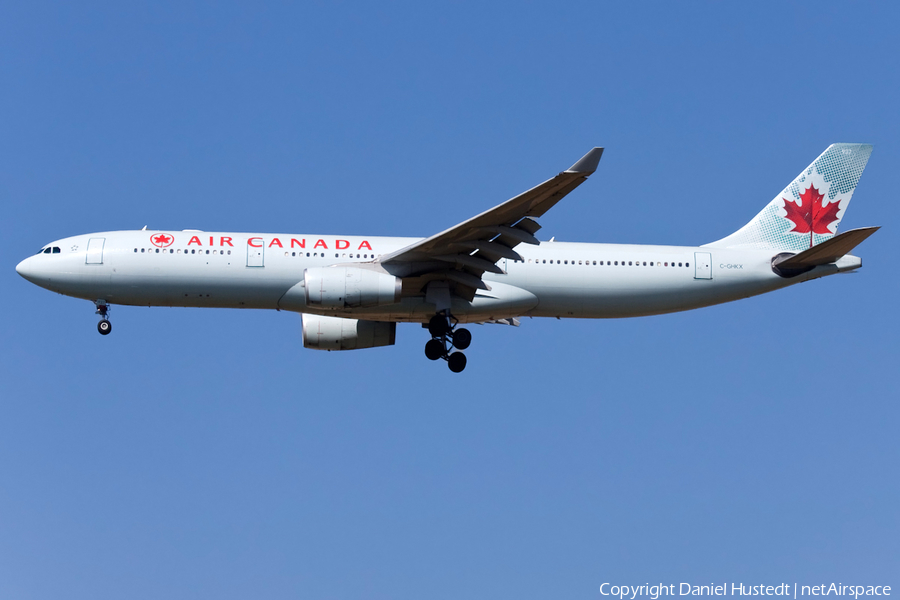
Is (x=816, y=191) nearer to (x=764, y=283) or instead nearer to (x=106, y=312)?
(x=764, y=283)

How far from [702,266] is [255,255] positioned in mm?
12961

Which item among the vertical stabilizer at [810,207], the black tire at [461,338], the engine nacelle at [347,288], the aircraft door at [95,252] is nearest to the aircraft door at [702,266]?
the vertical stabilizer at [810,207]

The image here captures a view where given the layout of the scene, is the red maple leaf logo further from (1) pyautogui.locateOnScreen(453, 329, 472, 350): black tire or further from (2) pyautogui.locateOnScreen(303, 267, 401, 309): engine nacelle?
(2) pyautogui.locateOnScreen(303, 267, 401, 309): engine nacelle

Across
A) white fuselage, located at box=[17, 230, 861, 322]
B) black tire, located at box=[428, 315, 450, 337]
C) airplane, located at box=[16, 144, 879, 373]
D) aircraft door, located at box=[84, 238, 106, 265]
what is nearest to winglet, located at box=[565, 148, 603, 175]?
airplane, located at box=[16, 144, 879, 373]

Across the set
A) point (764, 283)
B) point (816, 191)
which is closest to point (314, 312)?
point (764, 283)

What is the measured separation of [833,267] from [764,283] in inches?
77.7

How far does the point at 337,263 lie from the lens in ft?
94.5

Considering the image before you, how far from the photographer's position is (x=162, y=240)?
28703 millimetres

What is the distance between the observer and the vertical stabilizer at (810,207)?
104ft

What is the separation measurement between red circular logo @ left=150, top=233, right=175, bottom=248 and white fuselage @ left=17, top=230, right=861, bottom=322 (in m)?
0.03

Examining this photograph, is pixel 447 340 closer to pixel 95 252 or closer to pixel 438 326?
pixel 438 326

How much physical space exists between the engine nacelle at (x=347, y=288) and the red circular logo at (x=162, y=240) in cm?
433

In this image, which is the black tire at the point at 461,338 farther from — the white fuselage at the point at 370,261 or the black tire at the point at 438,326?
the white fuselage at the point at 370,261

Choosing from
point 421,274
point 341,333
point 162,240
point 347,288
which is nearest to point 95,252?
point 162,240
